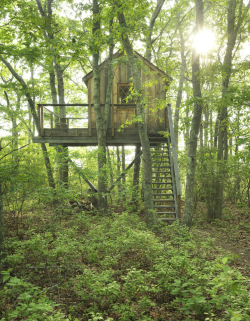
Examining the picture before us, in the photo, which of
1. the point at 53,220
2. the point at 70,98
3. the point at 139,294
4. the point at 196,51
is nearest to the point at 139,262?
the point at 139,294

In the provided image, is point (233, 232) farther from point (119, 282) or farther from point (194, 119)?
point (119, 282)

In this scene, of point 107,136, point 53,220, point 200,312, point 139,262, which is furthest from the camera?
point 107,136

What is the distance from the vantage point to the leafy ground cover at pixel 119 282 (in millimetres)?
2945

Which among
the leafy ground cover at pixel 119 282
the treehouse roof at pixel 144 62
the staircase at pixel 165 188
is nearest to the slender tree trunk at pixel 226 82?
the staircase at pixel 165 188

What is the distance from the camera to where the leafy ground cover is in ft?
9.66

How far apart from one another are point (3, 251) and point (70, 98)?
71.7 ft

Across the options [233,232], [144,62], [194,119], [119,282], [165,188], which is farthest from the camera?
[144,62]

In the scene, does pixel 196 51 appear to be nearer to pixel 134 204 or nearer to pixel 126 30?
pixel 126 30

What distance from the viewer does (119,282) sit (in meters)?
4.16

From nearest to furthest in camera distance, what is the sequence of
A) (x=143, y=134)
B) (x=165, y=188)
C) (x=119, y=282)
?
(x=119, y=282), (x=143, y=134), (x=165, y=188)

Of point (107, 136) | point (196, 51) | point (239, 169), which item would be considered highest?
point (196, 51)

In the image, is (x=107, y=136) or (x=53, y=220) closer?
(x=53, y=220)

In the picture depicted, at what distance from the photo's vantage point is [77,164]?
8359 millimetres

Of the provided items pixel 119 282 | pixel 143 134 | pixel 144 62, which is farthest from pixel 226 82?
pixel 119 282
